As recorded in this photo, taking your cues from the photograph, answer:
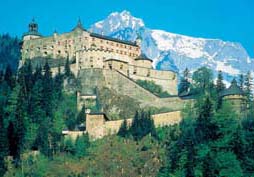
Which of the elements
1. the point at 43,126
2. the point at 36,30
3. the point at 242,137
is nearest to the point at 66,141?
the point at 43,126

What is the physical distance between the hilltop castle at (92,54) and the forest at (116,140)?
719cm

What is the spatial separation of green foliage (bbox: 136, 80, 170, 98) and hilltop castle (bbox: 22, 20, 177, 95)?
0.90m

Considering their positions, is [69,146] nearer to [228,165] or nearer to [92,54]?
[228,165]

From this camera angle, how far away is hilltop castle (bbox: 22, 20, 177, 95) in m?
97.7

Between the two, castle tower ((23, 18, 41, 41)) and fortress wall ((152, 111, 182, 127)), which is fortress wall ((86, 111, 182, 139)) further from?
castle tower ((23, 18, 41, 41))

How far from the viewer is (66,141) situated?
77.1 m

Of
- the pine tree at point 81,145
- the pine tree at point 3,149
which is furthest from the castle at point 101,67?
the pine tree at point 3,149

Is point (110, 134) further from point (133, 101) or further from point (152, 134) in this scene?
point (133, 101)

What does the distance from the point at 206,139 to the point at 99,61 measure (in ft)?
116

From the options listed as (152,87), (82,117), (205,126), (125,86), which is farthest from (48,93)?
(205,126)

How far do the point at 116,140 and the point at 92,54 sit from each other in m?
23.6

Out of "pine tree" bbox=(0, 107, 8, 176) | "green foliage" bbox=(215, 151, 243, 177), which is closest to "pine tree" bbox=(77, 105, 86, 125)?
"pine tree" bbox=(0, 107, 8, 176)

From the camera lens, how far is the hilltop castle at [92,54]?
97.7m

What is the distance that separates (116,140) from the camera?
76312 mm
